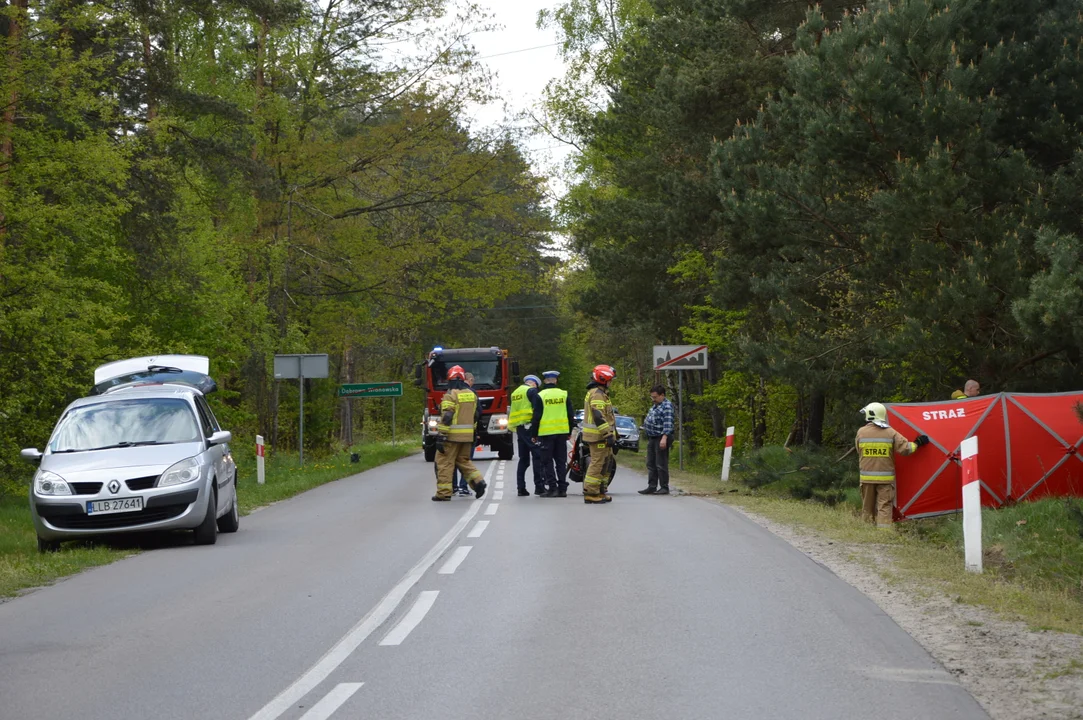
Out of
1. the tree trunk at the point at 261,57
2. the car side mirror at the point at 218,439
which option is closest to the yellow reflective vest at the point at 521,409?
the car side mirror at the point at 218,439

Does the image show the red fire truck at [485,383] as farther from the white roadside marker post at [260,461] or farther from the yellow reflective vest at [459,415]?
the yellow reflective vest at [459,415]

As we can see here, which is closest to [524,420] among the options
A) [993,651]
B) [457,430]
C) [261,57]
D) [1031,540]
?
[457,430]

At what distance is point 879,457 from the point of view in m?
16.2

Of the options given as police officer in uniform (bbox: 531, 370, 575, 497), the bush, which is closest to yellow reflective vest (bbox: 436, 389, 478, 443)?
police officer in uniform (bbox: 531, 370, 575, 497)

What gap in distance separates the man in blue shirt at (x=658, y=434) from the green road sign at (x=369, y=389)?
1528 cm

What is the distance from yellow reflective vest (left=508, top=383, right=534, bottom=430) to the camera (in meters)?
20.1

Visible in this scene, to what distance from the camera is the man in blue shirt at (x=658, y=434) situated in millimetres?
20734

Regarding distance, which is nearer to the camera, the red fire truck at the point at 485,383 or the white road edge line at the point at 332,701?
the white road edge line at the point at 332,701

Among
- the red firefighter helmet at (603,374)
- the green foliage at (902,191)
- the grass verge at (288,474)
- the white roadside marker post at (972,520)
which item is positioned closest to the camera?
the white roadside marker post at (972,520)

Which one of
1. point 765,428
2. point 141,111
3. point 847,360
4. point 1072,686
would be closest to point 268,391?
point 141,111

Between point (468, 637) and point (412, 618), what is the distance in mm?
793

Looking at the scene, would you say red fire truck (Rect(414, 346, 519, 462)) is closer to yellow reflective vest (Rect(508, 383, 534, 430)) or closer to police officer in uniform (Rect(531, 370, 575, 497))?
police officer in uniform (Rect(531, 370, 575, 497))

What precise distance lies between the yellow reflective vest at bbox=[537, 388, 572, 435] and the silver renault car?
18.0 ft

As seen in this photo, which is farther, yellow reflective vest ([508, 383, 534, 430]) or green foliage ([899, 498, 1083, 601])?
yellow reflective vest ([508, 383, 534, 430])
